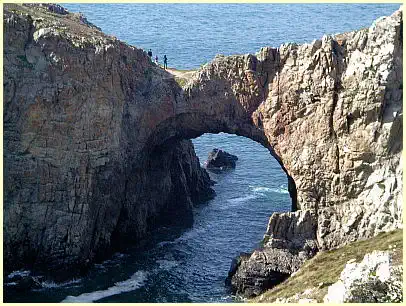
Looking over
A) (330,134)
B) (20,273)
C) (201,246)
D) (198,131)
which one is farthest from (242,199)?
(20,273)

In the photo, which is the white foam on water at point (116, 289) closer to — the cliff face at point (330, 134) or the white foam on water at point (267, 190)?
the cliff face at point (330, 134)

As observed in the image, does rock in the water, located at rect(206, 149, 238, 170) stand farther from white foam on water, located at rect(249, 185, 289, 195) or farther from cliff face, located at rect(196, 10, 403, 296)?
cliff face, located at rect(196, 10, 403, 296)

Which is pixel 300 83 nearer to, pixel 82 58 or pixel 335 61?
pixel 335 61

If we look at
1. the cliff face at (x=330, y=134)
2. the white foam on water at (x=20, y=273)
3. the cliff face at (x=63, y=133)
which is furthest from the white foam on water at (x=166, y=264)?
the white foam on water at (x=20, y=273)

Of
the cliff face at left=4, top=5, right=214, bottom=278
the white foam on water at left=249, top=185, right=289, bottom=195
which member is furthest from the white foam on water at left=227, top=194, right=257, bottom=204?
the cliff face at left=4, top=5, right=214, bottom=278

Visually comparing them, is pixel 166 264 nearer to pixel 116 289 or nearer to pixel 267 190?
pixel 116 289

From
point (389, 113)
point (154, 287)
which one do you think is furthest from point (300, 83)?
point (154, 287)
